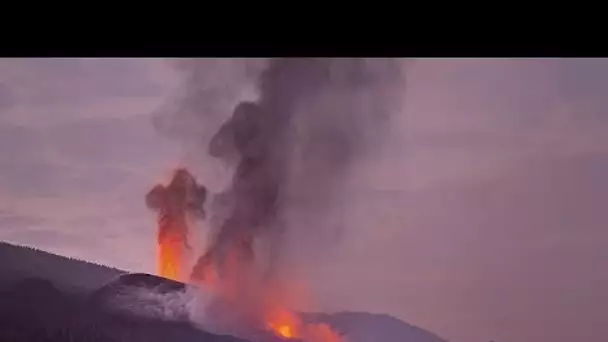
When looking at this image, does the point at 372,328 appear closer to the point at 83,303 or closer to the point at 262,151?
the point at 262,151

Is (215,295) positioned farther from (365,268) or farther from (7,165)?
(7,165)

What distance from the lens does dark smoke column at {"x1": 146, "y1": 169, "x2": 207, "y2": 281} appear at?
8.15ft

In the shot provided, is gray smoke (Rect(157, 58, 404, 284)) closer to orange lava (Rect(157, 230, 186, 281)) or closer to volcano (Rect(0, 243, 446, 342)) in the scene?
orange lava (Rect(157, 230, 186, 281))

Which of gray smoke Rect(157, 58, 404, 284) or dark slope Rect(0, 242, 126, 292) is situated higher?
gray smoke Rect(157, 58, 404, 284)

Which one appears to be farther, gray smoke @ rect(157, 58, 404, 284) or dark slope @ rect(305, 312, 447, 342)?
gray smoke @ rect(157, 58, 404, 284)

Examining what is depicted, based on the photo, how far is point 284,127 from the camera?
2.62 meters

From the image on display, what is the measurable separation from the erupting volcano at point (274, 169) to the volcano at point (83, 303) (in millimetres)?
104

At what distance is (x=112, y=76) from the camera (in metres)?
2.57

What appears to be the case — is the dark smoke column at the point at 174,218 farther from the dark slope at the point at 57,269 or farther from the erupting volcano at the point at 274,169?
the dark slope at the point at 57,269

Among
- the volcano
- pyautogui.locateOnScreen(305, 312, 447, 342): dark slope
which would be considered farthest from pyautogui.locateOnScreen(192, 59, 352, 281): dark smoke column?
pyautogui.locateOnScreen(305, 312, 447, 342): dark slope

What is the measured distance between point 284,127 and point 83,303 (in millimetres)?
910
